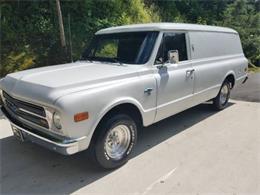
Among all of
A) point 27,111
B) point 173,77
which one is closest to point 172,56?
point 173,77

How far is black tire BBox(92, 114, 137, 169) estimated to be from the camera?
3.29 m

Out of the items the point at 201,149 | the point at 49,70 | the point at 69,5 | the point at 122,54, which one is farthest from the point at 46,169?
the point at 69,5

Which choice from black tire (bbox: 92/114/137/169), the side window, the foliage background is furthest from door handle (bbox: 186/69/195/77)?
the foliage background

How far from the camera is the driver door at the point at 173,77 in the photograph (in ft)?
13.4

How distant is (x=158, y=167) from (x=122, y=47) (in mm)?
1975

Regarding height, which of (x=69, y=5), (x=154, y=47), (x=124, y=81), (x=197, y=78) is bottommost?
(x=197, y=78)

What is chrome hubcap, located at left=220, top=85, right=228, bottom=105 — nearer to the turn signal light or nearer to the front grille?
the turn signal light

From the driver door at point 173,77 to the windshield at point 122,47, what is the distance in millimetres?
229

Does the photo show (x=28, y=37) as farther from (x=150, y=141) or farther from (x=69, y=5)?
(x=150, y=141)

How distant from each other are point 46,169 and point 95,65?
171cm

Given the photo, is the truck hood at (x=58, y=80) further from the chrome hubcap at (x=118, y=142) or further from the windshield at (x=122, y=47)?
the chrome hubcap at (x=118, y=142)

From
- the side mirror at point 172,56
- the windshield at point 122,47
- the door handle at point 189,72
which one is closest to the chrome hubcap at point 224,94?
the door handle at point 189,72

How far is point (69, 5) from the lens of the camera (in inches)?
401

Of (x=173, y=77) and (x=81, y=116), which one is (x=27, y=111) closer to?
(x=81, y=116)
